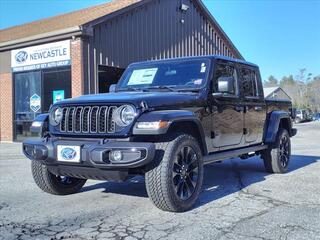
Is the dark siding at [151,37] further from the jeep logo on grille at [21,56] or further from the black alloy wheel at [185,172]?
the black alloy wheel at [185,172]

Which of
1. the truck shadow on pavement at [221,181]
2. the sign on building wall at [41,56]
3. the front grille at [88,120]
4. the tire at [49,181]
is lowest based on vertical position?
the truck shadow on pavement at [221,181]

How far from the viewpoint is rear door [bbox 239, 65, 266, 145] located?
7238mm

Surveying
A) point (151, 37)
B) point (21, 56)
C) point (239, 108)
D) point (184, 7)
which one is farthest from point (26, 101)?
point (239, 108)

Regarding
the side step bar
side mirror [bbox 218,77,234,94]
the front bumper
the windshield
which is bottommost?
the side step bar

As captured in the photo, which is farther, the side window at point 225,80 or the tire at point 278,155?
the tire at point 278,155

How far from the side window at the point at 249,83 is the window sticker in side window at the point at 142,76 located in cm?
164

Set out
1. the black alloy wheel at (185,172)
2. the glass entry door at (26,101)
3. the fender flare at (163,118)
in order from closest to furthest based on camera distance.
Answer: the fender flare at (163,118) → the black alloy wheel at (185,172) → the glass entry door at (26,101)

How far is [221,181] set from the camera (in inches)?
292

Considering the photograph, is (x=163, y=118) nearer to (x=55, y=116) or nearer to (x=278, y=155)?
(x=55, y=116)

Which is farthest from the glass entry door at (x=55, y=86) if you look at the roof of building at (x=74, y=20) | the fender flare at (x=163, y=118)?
the fender flare at (x=163, y=118)

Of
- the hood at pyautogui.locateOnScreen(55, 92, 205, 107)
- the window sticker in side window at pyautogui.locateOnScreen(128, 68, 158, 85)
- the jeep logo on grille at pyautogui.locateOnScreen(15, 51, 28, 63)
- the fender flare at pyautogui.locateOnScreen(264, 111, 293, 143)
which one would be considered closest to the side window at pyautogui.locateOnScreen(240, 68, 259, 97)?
the fender flare at pyautogui.locateOnScreen(264, 111, 293, 143)

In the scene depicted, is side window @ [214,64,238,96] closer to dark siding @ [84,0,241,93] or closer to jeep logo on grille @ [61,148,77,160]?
jeep logo on grille @ [61,148,77,160]

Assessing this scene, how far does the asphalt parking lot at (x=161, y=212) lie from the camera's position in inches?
171

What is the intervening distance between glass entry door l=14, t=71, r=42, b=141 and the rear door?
10.9 m
